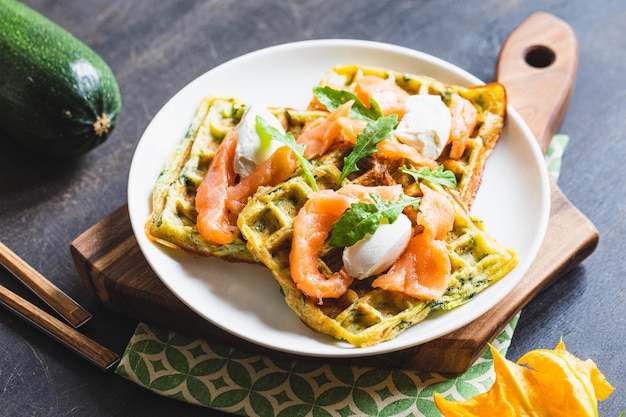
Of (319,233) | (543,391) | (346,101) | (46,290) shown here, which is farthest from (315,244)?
(46,290)

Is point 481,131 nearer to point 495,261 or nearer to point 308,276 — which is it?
point 495,261

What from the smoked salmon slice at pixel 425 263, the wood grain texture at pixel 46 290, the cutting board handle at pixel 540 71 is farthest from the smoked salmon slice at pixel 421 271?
the wood grain texture at pixel 46 290

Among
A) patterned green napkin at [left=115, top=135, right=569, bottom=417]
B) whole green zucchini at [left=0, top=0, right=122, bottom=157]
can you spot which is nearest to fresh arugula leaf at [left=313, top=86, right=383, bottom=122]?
patterned green napkin at [left=115, top=135, right=569, bottom=417]

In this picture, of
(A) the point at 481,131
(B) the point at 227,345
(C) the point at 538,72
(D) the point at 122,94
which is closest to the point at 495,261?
(A) the point at 481,131

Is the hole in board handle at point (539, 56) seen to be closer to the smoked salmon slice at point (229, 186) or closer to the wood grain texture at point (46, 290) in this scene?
the smoked salmon slice at point (229, 186)

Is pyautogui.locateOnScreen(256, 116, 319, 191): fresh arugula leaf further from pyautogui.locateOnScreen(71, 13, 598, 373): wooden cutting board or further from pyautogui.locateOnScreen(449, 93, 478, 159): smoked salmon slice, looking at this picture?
pyautogui.locateOnScreen(71, 13, 598, 373): wooden cutting board

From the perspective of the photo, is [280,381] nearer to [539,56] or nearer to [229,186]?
[229,186]
